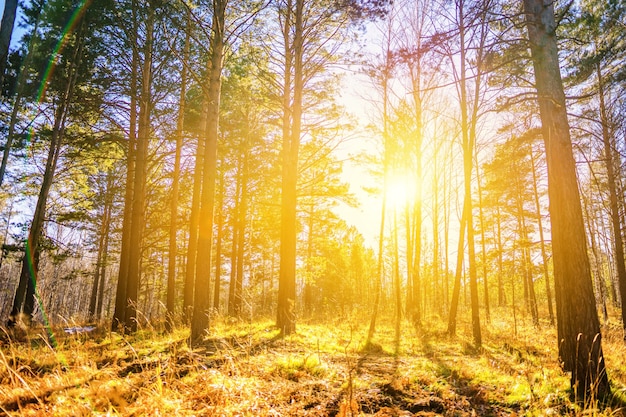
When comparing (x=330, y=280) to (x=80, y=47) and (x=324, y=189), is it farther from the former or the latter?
(x=80, y=47)

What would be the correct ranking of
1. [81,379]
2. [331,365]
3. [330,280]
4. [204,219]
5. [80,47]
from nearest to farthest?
[81,379], [331,365], [204,219], [80,47], [330,280]

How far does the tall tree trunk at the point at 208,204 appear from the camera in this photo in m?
6.58

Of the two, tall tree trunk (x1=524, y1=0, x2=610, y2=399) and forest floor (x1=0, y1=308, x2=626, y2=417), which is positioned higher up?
tall tree trunk (x1=524, y1=0, x2=610, y2=399)

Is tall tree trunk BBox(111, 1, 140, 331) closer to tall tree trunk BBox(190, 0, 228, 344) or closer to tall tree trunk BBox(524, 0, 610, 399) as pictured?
tall tree trunk BBox(190, 0, 228, 344)

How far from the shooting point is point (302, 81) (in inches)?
382

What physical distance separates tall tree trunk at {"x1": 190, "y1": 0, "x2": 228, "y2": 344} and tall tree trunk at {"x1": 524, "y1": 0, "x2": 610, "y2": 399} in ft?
19.2

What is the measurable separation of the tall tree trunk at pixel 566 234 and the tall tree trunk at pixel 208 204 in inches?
231

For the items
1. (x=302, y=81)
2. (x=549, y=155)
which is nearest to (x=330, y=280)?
(x=302, y=81)

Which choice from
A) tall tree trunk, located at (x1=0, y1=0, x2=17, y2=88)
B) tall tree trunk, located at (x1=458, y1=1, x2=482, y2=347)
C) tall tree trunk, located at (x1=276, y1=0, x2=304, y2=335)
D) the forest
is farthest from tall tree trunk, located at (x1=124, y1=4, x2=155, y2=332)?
tall tree trunk, located at (x1=458, y1=1, x2=482, y2=347)

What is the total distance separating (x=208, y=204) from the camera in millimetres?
6805

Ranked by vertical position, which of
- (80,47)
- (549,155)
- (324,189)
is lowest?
(549,155)

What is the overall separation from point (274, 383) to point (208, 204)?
4019 mm

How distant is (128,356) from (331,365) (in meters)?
3.42

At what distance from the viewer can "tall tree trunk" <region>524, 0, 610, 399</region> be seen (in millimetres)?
4203
